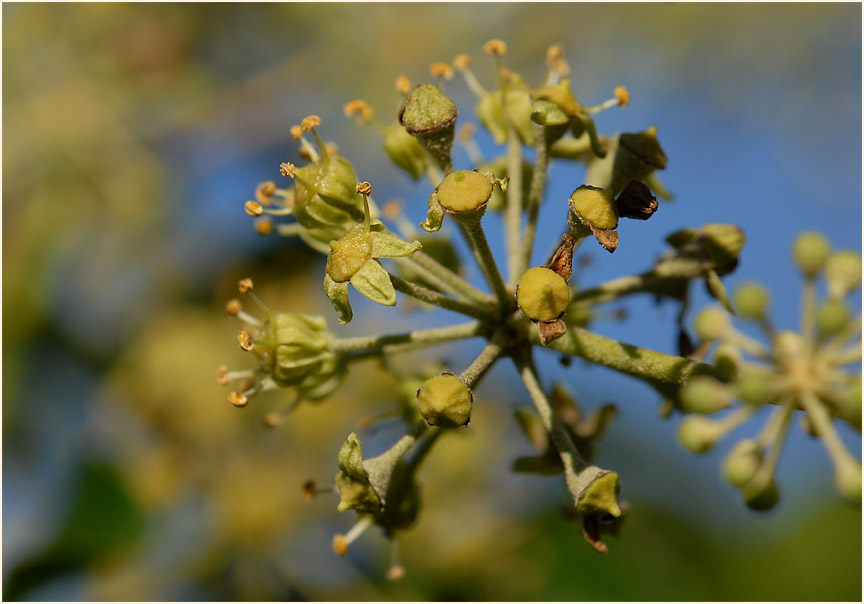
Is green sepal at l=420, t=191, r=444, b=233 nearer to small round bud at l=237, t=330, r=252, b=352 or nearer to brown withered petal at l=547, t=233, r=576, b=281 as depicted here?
brown withered petal at l=547, t=233, r=576, b=281


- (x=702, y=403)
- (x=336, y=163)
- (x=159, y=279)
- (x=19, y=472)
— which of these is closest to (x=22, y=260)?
(x=159, y=279)

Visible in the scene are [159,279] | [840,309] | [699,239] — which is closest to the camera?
[840,309]

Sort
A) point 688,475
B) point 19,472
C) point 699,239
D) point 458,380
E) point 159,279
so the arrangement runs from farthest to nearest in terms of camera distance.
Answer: point 688,475
point 159,279
point 19,472
point 699,239
point 458,380

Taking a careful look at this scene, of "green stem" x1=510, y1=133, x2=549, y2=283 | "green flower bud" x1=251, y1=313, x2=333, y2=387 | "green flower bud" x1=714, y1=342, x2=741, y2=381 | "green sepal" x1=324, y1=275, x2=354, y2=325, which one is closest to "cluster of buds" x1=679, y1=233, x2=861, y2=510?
"green flower bud" x1=714, y1=342, x2=741, y2=381

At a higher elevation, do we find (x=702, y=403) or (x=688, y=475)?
(x=688, y=475)

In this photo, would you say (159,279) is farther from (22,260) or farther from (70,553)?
(70,553)

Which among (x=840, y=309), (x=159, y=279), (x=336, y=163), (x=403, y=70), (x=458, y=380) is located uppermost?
(x=403, y=70)
